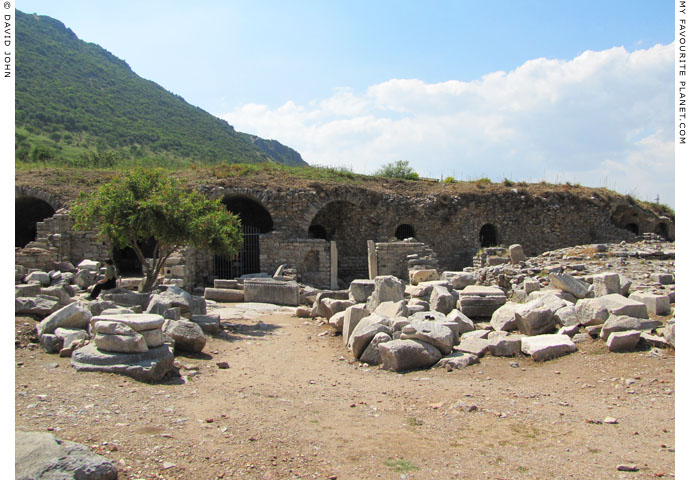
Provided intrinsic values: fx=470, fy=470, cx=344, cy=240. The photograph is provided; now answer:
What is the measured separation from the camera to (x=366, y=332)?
7.55 m

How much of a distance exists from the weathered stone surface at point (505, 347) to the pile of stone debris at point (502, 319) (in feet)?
0.05

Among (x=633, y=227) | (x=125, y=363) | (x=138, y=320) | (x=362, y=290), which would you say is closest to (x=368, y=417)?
(x=125, y=363)

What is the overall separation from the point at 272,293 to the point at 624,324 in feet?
30.9

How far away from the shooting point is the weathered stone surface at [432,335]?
23.2ft

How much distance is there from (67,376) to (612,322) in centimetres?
733

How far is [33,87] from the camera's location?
4766 centimetres

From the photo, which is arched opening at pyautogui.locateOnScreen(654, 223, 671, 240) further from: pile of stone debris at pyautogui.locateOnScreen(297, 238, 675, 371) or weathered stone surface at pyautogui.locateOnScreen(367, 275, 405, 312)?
weathered stone surface at pyautogui.locateOnScreen(367, 275, 405, 312)

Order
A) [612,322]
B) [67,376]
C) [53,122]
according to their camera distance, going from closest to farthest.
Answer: [67,376] → [612,322] → [53,122]

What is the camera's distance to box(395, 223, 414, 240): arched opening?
23203 mm

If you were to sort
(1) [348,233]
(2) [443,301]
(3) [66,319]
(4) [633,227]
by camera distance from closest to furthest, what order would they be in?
(3) [66,319]
(2) [443,301]
(1) [348,233]
(4) [633,227]

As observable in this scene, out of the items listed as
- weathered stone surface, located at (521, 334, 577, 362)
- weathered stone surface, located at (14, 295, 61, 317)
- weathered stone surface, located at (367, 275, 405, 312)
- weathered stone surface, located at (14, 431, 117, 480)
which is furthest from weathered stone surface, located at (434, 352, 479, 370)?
weathered stone surface, located at (14, 295, 61, 317)

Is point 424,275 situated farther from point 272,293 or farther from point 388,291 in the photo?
point 388,291

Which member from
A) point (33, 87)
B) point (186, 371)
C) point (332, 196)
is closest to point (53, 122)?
point (33, 87)

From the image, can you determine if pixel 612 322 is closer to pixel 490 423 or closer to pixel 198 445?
pixel 490 423
